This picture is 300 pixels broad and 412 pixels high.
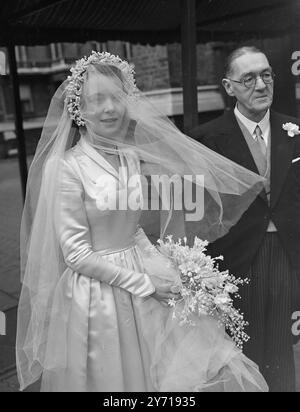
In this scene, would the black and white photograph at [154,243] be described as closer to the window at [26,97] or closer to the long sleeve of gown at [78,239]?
the long sleeve of gown at [78,239]

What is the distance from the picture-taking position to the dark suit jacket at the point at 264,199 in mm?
2066

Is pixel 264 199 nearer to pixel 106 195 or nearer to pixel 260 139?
pixel 260 139

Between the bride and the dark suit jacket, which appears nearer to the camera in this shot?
the bride

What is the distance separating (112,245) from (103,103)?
22.2 inches

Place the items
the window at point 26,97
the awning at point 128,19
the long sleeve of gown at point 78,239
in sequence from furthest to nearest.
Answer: the window at point 26,97, the awning at point 128,19, the long sleeve of gown at point 78,239

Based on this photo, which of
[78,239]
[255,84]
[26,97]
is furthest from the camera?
[26,97]

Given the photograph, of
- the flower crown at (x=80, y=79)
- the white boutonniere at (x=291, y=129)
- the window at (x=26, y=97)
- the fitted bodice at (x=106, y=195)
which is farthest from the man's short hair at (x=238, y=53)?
the window at (x=26, y=97)

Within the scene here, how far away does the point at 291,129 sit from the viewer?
2088 millimetres

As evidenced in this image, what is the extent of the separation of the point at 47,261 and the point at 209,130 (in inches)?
37.8

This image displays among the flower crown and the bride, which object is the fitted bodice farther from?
the flower crown

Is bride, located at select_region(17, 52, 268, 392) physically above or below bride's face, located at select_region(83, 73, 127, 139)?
below

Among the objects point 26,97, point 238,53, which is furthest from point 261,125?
point 26,97

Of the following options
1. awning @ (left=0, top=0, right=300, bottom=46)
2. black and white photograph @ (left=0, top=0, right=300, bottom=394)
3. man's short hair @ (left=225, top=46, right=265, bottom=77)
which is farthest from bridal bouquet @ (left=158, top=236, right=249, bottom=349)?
awning @ (left=0, top=0, right=300, bottom=46)

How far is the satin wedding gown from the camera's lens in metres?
1.79
